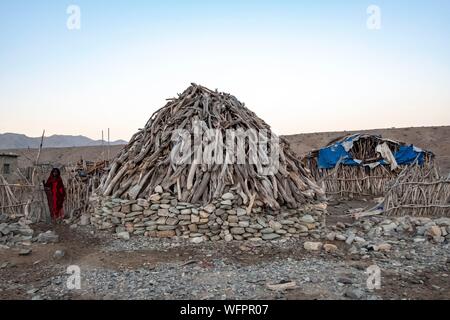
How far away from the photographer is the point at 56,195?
10352mm

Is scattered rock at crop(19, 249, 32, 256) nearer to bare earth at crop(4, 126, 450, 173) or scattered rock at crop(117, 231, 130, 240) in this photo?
scattered rock at crop(117, 231, 130, 240)

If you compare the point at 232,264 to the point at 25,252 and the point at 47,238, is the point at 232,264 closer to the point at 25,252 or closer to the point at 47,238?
the point at 25,252

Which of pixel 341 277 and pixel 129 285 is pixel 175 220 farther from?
pixel 341 277

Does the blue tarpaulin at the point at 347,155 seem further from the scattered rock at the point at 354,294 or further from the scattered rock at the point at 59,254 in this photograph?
the scattered rock at the point at 59,254

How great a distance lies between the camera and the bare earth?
1485 inches

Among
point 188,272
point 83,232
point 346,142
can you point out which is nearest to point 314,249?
point 188,272

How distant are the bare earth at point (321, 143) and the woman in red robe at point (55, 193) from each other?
25577 millimetres

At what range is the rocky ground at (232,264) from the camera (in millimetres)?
5389

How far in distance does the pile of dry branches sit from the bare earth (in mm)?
23860

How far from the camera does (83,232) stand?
904 centimetres

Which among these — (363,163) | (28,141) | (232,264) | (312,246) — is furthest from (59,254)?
(28,141)

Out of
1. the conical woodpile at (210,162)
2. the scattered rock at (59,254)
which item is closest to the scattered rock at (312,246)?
the conical woodpile at (210,162)

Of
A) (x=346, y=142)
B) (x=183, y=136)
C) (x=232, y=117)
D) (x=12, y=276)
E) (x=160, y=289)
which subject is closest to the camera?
(x=160, y=289)

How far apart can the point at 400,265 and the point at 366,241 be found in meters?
1.60
